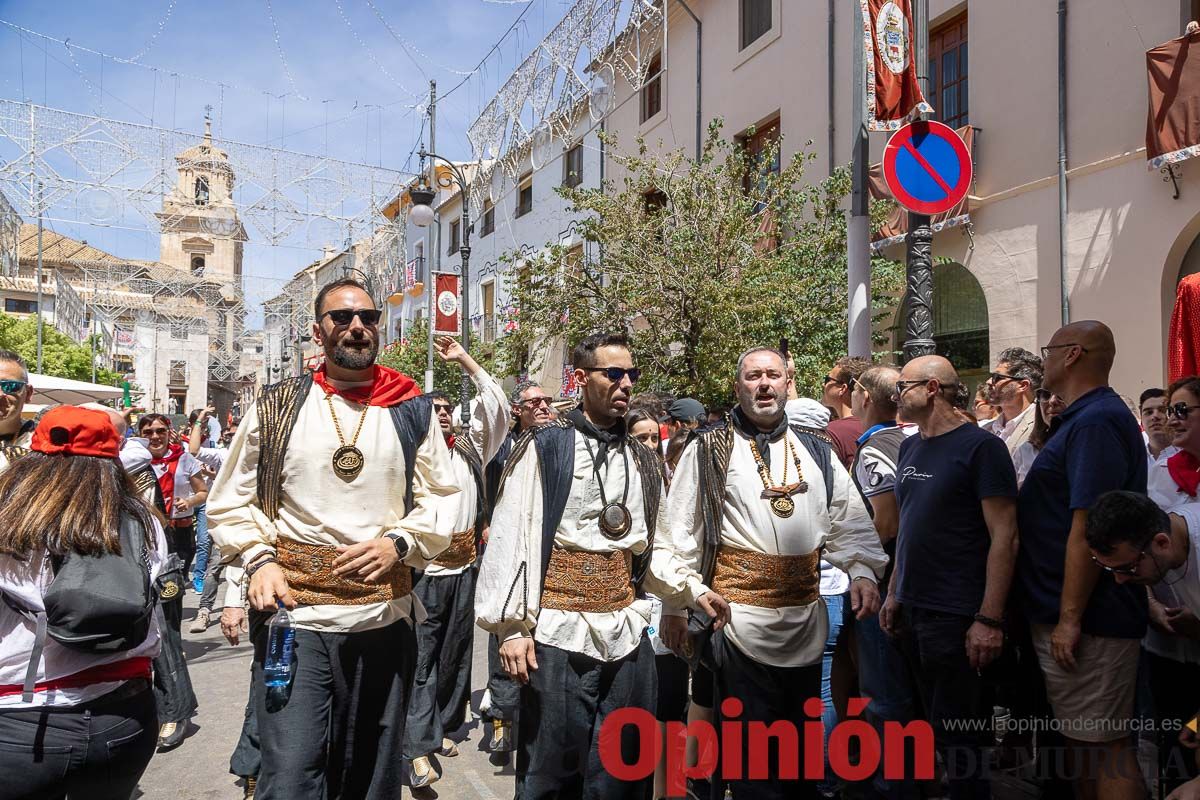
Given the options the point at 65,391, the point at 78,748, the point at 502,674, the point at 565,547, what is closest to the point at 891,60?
the point at 565,547

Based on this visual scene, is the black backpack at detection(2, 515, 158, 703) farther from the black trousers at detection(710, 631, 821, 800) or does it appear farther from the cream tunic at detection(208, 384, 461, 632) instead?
the black trousers at detection(710, 631, 821, 800)

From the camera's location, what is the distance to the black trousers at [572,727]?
3404 mm

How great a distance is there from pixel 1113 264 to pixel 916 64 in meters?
5.57

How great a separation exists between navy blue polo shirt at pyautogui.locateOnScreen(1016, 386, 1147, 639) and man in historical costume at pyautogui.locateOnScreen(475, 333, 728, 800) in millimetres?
1325

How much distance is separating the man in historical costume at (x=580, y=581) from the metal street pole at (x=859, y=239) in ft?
12.7

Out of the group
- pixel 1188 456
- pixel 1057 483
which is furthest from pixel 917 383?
pixel 1188 456

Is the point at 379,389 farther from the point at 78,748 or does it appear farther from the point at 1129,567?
the point at 1129,567

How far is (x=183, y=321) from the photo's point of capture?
5500 cm

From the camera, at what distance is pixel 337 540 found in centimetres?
332

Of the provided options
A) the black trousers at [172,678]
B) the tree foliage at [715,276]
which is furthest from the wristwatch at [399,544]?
the tree foliage at [715,276]

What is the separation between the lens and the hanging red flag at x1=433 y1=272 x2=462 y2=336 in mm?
15625

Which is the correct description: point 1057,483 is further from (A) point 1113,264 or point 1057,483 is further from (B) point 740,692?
(A) point 1113,264

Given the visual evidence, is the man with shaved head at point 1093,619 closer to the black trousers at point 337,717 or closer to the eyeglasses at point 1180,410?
the eyeglasses at point 1180,410

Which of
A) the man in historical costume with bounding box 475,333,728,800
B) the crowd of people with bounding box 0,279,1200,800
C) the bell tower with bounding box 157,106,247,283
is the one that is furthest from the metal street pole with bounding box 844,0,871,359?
the bell tower with bounding box 157,106,247,283
